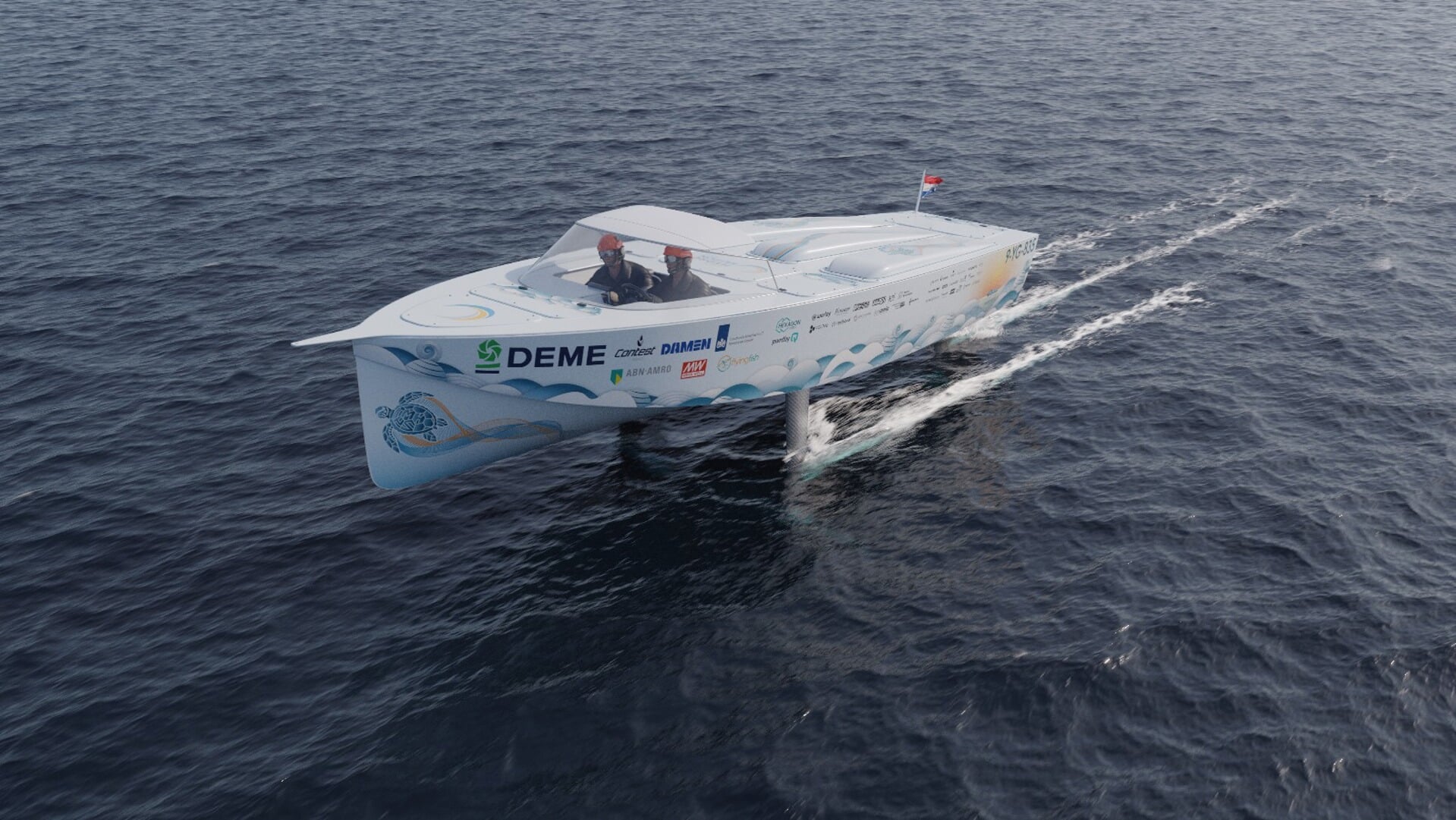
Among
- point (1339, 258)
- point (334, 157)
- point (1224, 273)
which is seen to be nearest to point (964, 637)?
point (1224, 273)

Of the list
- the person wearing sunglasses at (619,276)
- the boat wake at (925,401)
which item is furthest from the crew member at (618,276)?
the boat wake at (925,401)

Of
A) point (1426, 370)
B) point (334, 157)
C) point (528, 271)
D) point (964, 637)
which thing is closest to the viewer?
point (964, 637)

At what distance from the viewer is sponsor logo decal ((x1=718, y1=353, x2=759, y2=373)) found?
73.9 ft

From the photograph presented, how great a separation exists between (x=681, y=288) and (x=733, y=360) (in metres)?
1.78

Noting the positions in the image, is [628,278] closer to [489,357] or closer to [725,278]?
[725,278]

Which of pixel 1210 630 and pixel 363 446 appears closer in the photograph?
pixel 1210 630

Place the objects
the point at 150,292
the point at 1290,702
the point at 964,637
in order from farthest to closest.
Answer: the point at 150,292 → the point at 964,637 → the point at 1290,702

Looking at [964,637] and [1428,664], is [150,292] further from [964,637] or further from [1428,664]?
[1428,664]

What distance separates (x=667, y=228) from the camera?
2320 centimetres

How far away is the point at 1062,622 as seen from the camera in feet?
64.5

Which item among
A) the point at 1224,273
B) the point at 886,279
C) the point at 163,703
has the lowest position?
the point at 163,703

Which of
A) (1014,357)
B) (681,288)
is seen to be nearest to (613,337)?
(681,288)

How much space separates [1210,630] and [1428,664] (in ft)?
10.7

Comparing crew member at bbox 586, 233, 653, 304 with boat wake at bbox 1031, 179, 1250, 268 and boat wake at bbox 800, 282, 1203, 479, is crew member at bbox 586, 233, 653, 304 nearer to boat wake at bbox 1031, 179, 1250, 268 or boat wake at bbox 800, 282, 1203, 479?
boat wake at bbox 800, 282, 1203, 479
